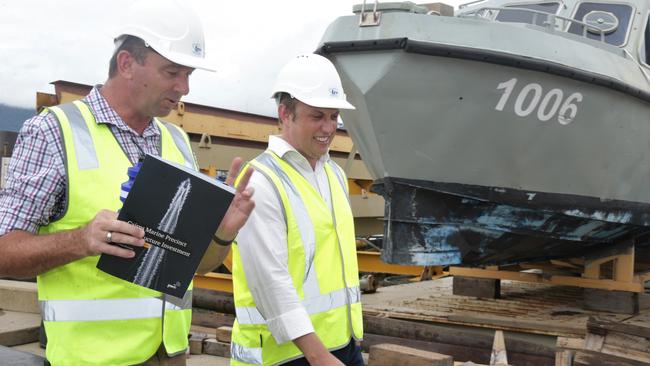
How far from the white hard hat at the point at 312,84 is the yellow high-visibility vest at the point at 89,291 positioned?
2.48ft

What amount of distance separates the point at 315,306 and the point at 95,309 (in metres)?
0.74

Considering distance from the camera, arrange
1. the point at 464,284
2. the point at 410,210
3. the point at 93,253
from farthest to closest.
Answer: the point at 464,284 < the point at 410,210 < the point at 93,253

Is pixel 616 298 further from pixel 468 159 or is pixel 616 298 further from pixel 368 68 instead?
pixel 368 68

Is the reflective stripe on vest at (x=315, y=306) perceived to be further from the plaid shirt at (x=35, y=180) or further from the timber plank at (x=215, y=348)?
the timber plank at (x=215, y=348)

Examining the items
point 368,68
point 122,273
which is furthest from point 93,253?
point 368,68

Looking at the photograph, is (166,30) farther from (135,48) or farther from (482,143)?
(482,143)

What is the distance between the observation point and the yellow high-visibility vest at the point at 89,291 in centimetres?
164

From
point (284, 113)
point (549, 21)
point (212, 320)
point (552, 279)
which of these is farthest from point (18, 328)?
point (549, 21)

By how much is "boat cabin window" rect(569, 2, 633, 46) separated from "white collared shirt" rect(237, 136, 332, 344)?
4.66 m

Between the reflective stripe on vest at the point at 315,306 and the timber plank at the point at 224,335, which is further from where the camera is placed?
the timber plank at the point at 224,335

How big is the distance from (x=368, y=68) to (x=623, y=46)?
2.51m

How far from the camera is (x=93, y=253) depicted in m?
1.46

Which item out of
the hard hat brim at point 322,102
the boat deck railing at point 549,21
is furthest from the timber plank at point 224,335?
the boat deck railing at point 549,21

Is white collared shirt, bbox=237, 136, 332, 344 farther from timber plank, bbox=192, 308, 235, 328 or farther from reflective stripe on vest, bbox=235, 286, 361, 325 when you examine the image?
timber plank, bbox=192, 308, 235, 328
